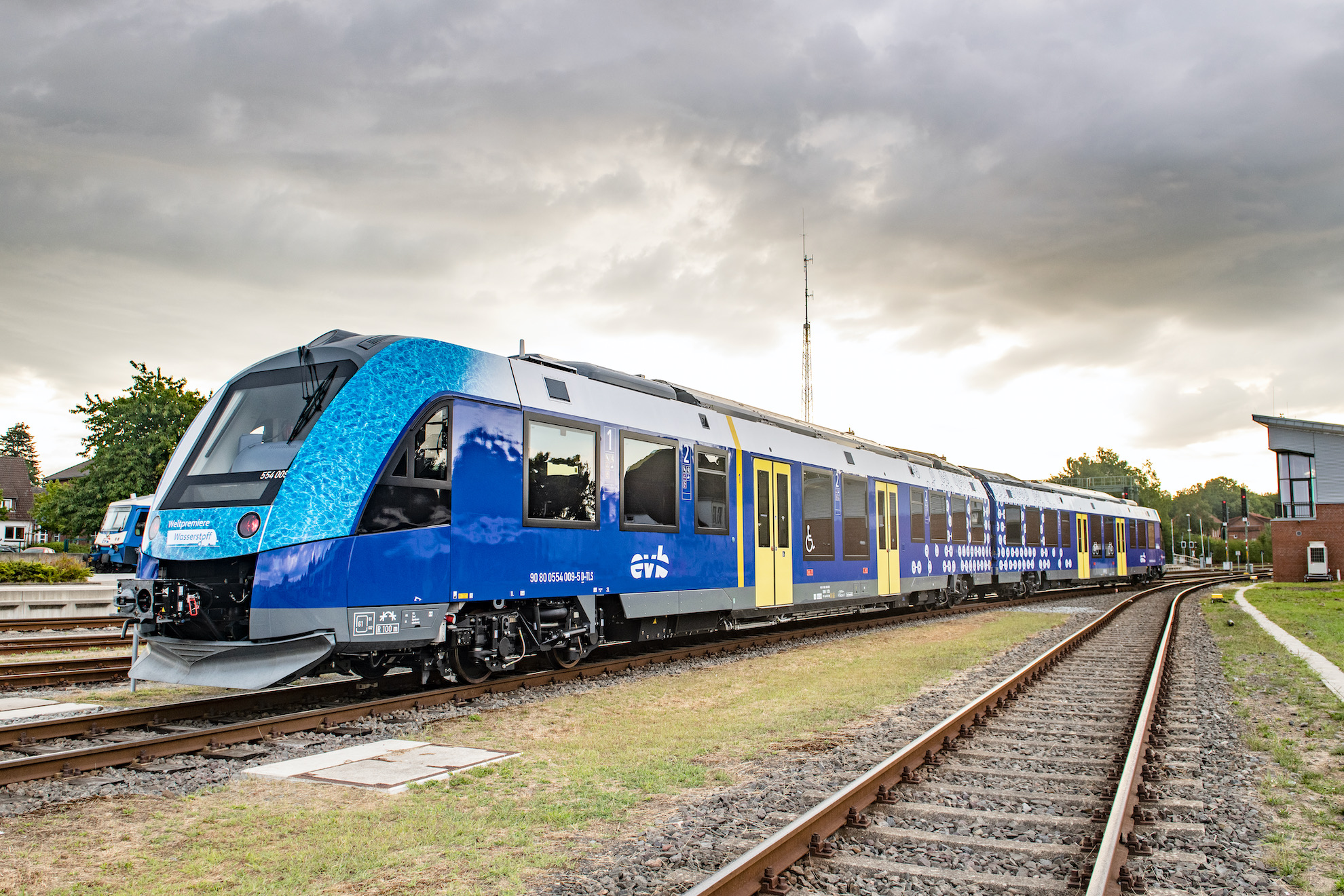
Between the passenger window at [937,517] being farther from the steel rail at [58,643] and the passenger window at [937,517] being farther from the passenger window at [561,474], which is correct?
the steel rail at [58,643]

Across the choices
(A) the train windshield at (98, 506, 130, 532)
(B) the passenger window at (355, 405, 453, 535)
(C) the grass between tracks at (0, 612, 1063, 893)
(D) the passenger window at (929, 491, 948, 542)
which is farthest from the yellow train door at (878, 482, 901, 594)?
(A) the train windshield at (98, 506, 130, 532)

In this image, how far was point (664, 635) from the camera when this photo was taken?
1220cm

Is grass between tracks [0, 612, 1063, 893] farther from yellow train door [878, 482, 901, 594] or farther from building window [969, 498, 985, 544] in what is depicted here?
building window [969, 498, 985, 544]

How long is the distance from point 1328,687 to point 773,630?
8.87 m

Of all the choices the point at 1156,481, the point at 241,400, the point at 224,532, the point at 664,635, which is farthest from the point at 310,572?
the point at 1156,481

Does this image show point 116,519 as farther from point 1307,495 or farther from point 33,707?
point 1307,495

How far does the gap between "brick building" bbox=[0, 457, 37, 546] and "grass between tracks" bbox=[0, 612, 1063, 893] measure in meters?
88.4

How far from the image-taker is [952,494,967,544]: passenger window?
883 inches

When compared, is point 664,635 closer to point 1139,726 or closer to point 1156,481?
point 1139,726

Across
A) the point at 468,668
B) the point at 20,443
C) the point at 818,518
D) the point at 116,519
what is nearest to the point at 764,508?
the point at 818,518

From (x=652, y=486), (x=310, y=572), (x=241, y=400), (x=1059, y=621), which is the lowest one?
(x=1059, y=621)

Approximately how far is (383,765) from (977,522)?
20.1m

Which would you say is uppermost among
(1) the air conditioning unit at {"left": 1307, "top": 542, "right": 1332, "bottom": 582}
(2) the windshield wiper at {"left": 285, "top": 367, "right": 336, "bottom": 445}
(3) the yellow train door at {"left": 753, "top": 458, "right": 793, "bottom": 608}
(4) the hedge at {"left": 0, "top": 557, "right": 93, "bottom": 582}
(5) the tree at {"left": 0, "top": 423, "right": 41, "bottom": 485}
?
(5) the tree at {"left": 0, "top": 423, "right": 41, "bottom": 485}

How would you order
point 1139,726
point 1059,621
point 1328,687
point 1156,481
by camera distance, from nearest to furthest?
point 1139,726 → point 1328,687 → point 1059,621 → point 1156,481
